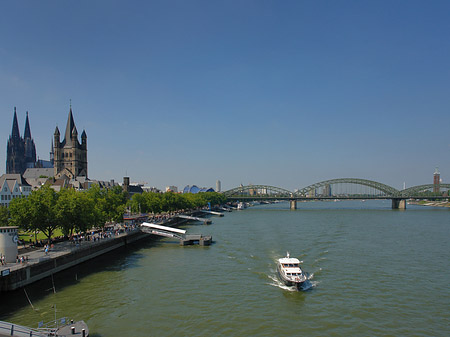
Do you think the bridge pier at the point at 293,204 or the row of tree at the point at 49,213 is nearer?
the row of tree at the point at 49,213

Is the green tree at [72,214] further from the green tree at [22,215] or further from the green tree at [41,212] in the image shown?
the green tree at [22,215]

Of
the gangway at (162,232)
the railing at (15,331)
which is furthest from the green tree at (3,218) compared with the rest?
the railing at (15,331)

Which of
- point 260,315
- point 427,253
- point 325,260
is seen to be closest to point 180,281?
point 260,315

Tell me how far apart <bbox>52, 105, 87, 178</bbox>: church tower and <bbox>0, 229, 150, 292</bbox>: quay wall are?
111 metres

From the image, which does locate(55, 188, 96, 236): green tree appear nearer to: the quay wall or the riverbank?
the riverbank

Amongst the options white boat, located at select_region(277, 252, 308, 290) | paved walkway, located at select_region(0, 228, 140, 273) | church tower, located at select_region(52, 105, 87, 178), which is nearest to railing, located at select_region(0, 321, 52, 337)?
paved walkway, located at select_region(0, 228, 140, 273)

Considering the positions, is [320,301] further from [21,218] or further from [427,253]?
[21,218]

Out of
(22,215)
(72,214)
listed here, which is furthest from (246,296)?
(22,215)

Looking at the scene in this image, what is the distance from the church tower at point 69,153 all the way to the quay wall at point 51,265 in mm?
111354

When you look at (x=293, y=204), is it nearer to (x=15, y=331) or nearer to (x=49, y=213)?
(x=49, y=213)

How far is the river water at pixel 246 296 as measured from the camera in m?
24.0

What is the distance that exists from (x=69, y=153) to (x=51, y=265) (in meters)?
130

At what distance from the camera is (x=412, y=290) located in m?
31.7

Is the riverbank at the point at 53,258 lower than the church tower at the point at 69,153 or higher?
lower
